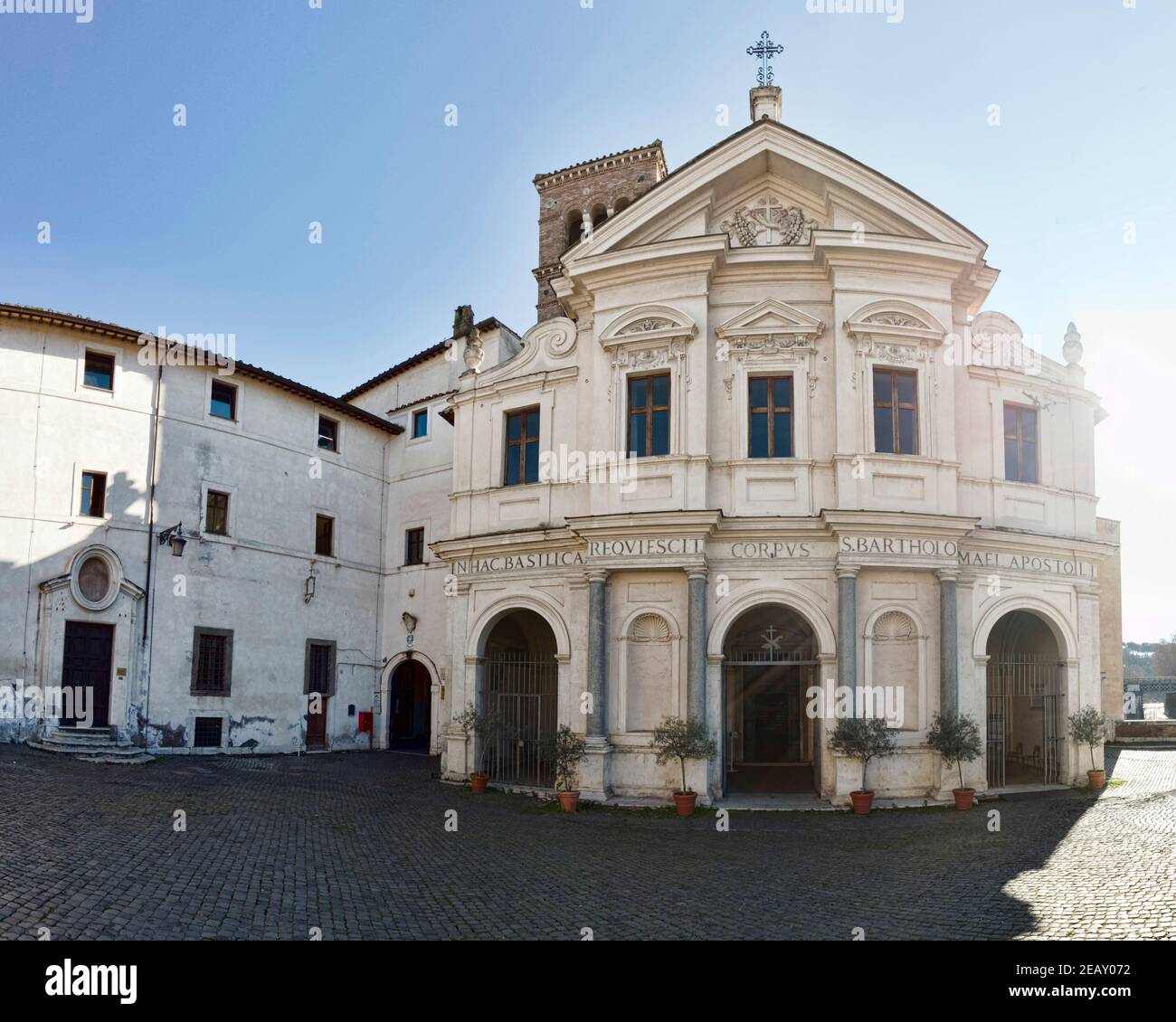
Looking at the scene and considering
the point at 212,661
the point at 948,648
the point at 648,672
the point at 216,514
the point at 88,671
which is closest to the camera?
the point at 948,648

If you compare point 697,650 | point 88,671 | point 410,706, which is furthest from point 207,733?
point 697,650

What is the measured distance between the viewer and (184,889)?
31.5 ft

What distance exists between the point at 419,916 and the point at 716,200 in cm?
1490

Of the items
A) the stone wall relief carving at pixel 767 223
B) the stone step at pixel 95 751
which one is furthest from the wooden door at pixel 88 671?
the stone wall relief carving at pixel 767 223

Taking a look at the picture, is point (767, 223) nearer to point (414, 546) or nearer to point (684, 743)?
point (684, 743)

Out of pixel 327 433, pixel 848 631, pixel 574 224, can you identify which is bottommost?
pixel 848 631

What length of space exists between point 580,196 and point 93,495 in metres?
20.9

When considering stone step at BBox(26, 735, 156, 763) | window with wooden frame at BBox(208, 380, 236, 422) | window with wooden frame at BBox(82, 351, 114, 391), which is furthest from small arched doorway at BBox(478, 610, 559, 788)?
window with wooden frame at BBox(82, 351, 114, 391)

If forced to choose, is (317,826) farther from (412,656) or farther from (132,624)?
(412,656)

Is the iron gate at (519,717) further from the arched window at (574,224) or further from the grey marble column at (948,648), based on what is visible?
the arched window at (574,224)

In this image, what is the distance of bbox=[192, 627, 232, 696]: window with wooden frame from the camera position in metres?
24.0

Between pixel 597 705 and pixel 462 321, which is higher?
pixel 462 321

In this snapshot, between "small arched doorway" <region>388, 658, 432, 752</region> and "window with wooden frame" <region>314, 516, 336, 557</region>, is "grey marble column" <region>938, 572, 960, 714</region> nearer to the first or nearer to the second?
"small arched doorway" <region>388, 658, 432, 752</region>

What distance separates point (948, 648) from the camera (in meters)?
16.6
